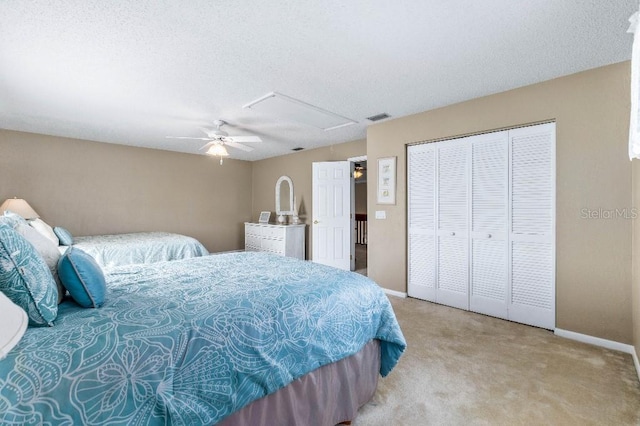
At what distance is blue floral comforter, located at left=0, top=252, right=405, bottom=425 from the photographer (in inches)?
34.4

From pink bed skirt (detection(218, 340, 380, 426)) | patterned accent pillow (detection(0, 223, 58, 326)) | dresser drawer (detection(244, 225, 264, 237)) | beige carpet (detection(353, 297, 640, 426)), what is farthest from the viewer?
dresser drawer (detection(244, 225, 264, 237))

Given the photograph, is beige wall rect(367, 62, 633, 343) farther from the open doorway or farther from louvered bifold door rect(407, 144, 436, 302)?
the open doorway

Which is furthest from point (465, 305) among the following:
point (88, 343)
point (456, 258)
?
point (88, 343)

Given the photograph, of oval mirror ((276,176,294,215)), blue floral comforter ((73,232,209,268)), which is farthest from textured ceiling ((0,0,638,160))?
oval mirror ((276,176,294,215))

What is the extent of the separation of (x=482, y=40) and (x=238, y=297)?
246cm

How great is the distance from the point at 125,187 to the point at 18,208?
157 cm

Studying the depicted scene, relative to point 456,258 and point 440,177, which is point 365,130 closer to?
point 440,177

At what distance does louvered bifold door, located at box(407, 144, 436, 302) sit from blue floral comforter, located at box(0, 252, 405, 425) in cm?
203

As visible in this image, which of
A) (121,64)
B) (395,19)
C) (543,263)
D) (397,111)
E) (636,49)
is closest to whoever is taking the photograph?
(636,49)

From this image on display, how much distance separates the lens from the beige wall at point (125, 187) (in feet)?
15.0

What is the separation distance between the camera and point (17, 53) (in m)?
2.22

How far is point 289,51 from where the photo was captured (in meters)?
2.25

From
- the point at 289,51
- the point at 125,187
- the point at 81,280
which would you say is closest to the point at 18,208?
the point at 125,187

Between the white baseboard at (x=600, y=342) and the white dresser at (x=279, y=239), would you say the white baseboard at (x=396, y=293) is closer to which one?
the white baseboard at (x=600, y=342)
